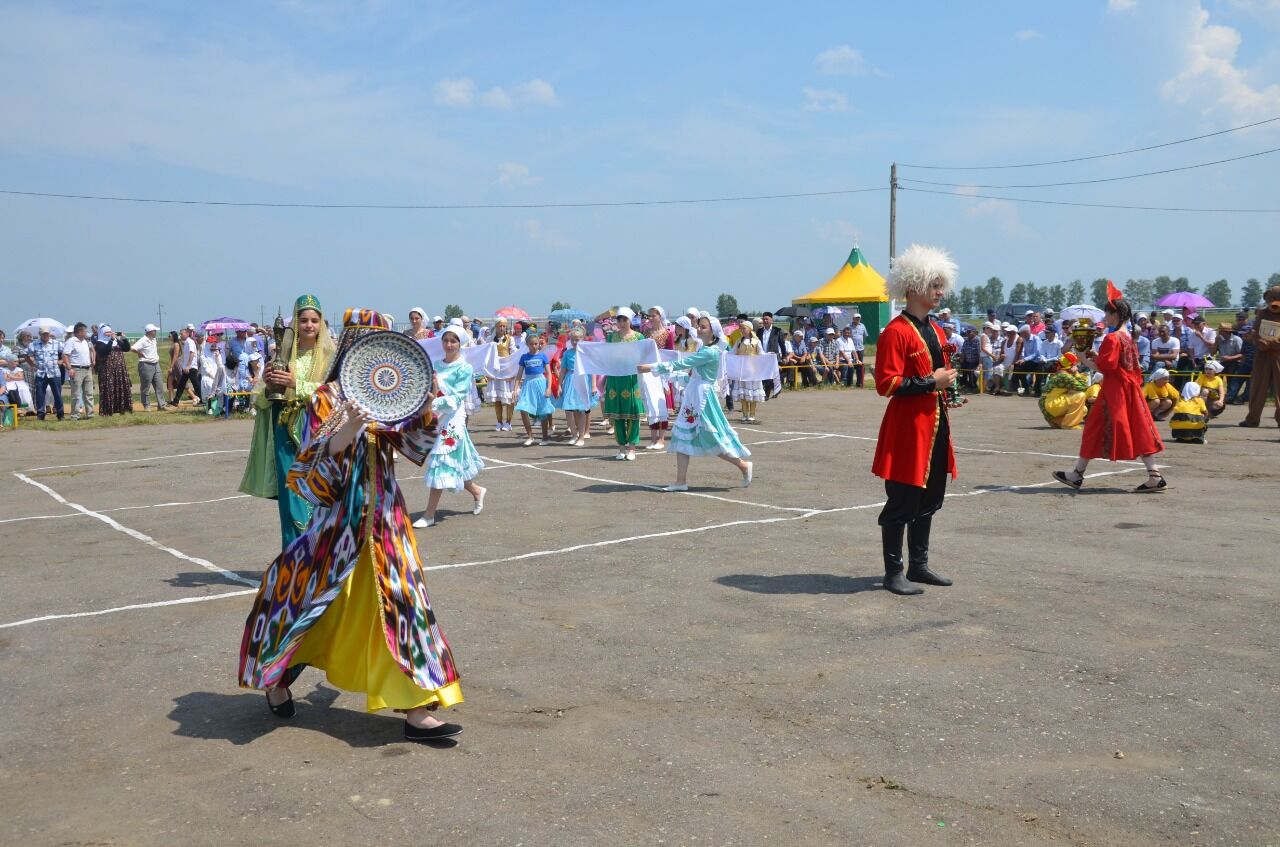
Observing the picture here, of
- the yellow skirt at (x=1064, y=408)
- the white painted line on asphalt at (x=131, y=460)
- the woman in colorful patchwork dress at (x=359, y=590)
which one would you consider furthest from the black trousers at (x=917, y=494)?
the white painted line on asphalt at (x=131, y=460)

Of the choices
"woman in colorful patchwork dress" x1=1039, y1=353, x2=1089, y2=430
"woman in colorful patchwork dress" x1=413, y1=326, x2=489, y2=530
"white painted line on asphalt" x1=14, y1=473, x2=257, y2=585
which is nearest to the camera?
"white painted line on asphalt" x1=14, y1=473, x2=257, y2=585

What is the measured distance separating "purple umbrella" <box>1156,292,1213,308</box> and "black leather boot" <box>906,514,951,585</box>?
34.1 m

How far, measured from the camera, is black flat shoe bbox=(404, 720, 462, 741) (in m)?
5.12

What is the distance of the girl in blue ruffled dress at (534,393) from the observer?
1838 centimetres

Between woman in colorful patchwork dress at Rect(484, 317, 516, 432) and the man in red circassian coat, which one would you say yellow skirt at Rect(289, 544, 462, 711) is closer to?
the man in red circassian coat

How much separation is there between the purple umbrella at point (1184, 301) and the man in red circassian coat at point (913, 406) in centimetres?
3414

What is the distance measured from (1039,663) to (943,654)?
1.66 ft

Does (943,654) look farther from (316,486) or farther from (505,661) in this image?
(316,486)

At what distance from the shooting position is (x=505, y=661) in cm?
648

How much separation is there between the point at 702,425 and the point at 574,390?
17.8ft

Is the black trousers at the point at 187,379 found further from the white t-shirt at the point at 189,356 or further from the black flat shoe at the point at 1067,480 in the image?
the black flat shoe at the point at 1067,480

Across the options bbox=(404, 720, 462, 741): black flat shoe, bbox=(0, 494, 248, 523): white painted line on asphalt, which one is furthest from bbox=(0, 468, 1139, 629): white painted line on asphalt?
bbox=(0, 494, 248, 523): white painted line on asphalt

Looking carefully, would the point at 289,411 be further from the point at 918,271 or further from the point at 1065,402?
the point at 1065,402

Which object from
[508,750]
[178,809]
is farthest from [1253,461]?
[178,809]
